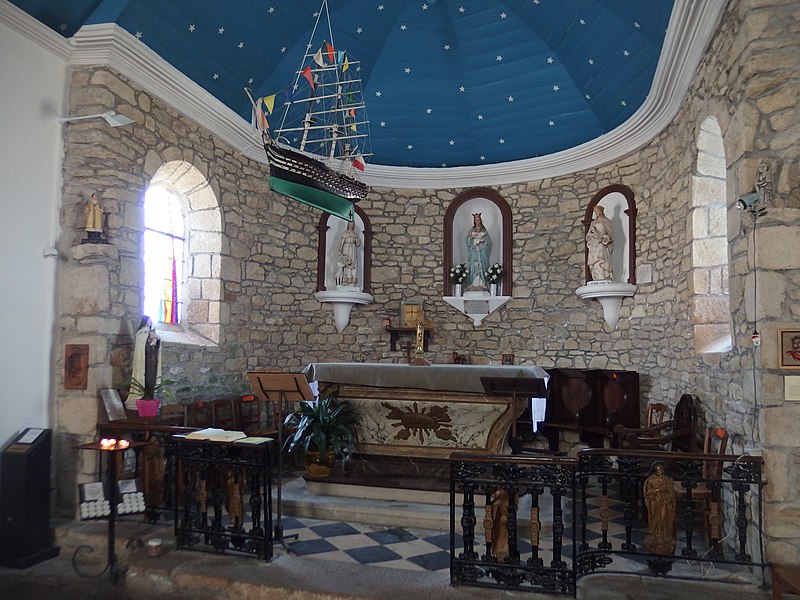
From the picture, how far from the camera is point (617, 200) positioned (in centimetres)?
847

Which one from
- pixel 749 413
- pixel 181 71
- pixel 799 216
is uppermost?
pixel 181 71

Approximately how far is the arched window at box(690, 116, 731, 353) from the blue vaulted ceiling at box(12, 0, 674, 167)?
131 cm

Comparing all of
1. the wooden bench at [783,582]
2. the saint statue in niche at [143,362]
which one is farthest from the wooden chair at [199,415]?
the wooden bench at [783,582]

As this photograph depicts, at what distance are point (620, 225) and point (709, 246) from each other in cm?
238

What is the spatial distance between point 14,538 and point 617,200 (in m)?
7.56

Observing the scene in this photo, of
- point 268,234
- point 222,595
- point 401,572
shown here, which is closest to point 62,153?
point 268,234

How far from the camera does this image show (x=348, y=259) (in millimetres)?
9188

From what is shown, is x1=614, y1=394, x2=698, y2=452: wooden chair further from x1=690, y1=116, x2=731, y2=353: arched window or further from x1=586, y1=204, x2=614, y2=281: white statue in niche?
x1=586, y1=204, x2=614, y2=281: white statue in niche

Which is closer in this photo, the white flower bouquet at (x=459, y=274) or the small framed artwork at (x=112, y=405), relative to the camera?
the small framed artwork at (x=112, y=405)

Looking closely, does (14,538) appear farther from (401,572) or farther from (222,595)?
(401,572)

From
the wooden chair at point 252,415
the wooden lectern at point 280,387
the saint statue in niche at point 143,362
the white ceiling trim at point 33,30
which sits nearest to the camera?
the wooden lectern at point 280,387

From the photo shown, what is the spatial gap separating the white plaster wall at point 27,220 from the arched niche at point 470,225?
5490 millimetres

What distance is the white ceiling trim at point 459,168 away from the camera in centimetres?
543

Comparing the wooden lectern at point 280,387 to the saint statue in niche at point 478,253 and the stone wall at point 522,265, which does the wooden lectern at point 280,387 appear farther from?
the saint statue in niche at point 478,253
